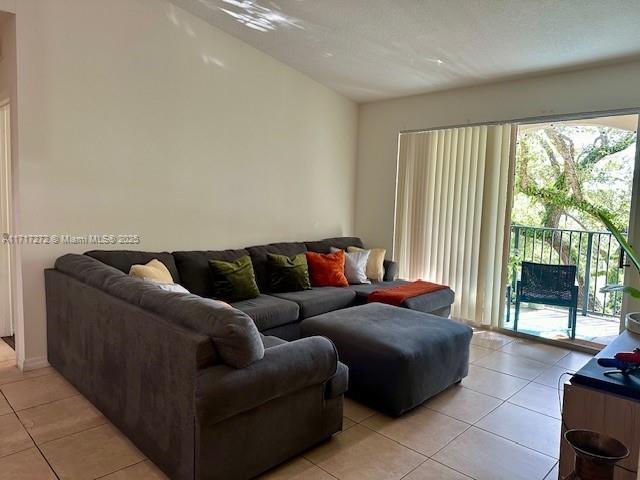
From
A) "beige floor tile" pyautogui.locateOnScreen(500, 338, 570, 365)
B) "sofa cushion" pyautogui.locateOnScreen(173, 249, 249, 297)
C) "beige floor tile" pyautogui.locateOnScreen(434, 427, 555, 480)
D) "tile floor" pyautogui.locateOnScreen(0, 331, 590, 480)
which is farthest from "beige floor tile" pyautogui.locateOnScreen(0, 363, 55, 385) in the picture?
"beige floor tile" pyautogui.locateOnScreen(500, 338, 570, 365)

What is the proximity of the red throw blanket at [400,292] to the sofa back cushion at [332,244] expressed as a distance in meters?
0.94

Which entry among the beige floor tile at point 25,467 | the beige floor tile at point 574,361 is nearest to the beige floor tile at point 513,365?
the beige floor tile at point 574,361

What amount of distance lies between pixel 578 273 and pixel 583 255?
514mm

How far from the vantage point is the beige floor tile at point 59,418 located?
2420mm

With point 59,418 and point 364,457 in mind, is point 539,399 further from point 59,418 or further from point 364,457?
point 59,418

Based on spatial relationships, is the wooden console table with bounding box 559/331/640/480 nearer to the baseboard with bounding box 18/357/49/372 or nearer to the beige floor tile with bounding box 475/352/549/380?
the beige floor tile with bounding box 475/352/549/380

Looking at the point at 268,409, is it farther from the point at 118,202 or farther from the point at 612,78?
the point at 612,78

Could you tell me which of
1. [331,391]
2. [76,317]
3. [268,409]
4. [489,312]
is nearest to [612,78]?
[489,312]

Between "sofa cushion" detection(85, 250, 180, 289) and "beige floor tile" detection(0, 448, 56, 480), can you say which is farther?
"sofa cushion" detection(85, 250, 180, 289)

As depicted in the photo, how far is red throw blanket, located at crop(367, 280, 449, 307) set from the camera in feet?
12.8

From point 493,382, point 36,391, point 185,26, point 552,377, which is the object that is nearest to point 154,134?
point 185,26

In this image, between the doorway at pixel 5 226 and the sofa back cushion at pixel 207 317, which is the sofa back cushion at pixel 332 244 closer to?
the sofa back cushion at pixel 207 317

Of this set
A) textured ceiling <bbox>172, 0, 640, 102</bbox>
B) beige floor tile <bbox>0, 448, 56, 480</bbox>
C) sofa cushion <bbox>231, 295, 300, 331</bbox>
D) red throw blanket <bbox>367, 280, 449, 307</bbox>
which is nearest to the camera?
beige floor tile <bbox>0, 448, 56, 480</bbox>

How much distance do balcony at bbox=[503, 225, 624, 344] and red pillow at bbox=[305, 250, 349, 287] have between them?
5.88ft
